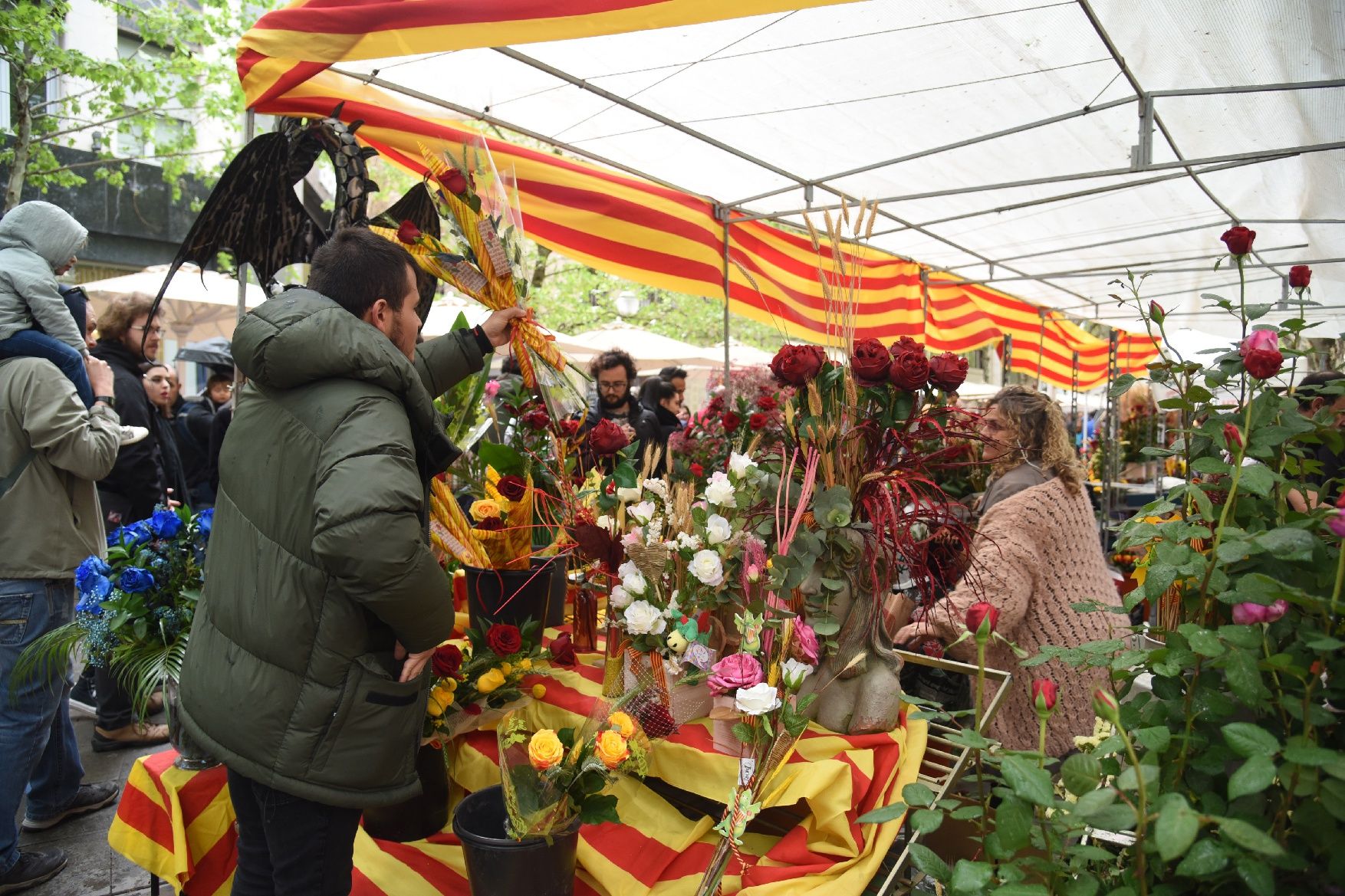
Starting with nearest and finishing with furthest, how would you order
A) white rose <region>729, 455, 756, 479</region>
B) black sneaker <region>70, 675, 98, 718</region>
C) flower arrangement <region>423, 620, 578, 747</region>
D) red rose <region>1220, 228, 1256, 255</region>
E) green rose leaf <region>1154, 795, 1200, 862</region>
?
green rose leaf <region>1154, 795, 1200, 862</region> → red rose <region>1220, 228, 1256, 255</region> → white rose <region>729, 455, 756, 479</region> → flower arrangement <region>423, 620, 578, 747</region> → black sneaker <region>70, 675, 98, 718</region>

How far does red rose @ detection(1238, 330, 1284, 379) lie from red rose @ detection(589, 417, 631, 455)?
4.65 ft

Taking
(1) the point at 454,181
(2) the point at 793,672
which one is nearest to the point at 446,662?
(2) the point at 793,672

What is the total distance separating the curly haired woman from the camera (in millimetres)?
2408

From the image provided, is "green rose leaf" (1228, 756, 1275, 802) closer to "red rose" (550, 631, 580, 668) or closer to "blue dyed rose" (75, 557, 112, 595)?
"red rose" (550, 631, 580, 668)

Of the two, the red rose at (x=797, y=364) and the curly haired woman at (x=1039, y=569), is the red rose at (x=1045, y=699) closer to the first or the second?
the red rose at (x=797, y=364)

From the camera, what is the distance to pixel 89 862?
108 inches

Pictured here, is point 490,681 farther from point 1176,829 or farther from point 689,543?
point 1176,829

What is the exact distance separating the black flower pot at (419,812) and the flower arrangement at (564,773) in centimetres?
39

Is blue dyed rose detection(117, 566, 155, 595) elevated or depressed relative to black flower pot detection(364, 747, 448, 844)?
elevated

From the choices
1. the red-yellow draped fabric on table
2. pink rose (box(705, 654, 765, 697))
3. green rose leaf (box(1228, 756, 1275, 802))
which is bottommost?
pink rose (box(705, 654, 765, 697))

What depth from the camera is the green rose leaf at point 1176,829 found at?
0.76 meters

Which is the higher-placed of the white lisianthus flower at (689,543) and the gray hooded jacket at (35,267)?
the gray hooded jacket at (35,267)

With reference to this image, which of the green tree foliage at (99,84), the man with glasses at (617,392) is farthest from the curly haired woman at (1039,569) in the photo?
the green tree foliage at (99,84)

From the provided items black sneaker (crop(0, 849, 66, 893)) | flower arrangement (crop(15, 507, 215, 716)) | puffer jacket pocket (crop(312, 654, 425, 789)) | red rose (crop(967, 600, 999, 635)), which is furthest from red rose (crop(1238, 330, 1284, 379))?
black sneaker (crop(0, 849, 66, 893))
